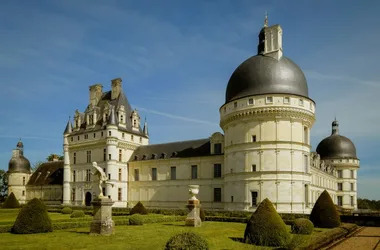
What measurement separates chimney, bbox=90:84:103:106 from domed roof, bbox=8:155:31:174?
20192 mm

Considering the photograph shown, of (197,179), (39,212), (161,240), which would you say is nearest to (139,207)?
(197,179)

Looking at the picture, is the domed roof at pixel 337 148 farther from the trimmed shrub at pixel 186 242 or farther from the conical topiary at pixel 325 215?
the trimmed shrub at pixel 186 242

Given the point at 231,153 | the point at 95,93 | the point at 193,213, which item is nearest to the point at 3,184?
the point at 95,93

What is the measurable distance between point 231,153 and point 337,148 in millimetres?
33703

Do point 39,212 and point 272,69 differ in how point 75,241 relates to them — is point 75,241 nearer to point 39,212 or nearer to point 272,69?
point 39,212

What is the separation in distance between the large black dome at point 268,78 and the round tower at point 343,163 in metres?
30.8

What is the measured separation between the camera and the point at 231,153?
37.7 meters

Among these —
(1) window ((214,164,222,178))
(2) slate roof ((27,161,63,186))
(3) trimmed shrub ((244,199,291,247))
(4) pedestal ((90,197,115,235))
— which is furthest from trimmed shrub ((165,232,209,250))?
(2) slate roof ((27,161,63,186))

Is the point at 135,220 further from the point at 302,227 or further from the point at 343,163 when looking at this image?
the point at 343,163

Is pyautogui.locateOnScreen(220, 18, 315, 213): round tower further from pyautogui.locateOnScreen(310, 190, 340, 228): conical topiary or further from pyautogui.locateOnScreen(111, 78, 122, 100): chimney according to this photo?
pyautogui.locateOnScreen(111, 78, 122, 100): chimney

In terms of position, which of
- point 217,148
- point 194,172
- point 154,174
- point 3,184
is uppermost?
point 217,148

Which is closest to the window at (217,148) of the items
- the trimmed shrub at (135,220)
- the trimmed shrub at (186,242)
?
the trimmed shrub at (135,220)

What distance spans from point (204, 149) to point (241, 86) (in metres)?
10.4

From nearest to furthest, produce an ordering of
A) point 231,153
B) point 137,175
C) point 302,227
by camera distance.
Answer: point 302,227 → point 231,153 → point 137,175
